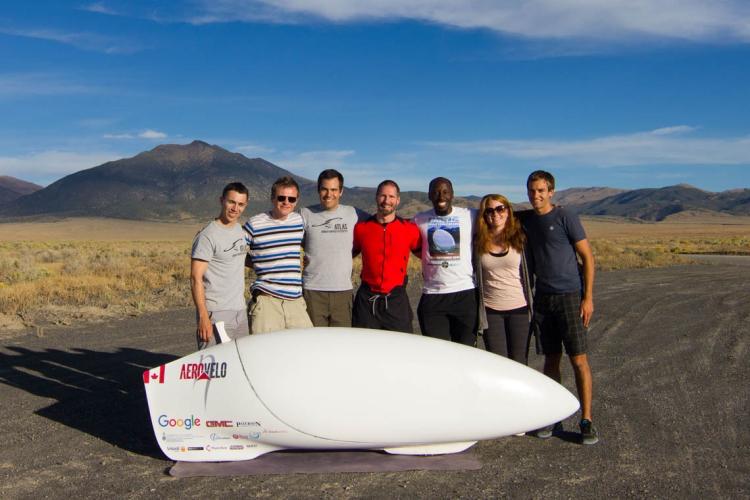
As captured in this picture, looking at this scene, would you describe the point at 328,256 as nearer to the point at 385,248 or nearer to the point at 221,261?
the point at 385,248

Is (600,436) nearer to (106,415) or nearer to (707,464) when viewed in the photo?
(707,464)

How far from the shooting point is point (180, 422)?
193 inches

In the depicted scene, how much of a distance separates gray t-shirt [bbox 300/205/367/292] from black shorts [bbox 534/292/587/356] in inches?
65.7

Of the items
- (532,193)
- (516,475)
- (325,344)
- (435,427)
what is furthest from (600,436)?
(325,344)

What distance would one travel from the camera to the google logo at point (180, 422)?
4887 mm

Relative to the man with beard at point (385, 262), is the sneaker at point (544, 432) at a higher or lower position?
lower

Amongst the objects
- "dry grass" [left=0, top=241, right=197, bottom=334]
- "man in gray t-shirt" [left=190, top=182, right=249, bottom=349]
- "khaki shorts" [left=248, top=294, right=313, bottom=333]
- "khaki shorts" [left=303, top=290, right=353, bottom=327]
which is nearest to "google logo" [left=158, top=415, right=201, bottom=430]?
"man in gray t-shirt" [left=190, top=182, right=249, bottom=349]

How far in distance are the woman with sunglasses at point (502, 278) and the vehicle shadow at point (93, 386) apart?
289cm

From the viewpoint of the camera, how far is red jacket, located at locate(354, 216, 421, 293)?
5.44 metres

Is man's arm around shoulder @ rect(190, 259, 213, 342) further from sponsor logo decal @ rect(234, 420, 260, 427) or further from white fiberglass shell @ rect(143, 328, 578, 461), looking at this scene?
sponsor logo decal @ rect(234, 420, 260, 427)

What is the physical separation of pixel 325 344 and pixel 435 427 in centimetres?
101

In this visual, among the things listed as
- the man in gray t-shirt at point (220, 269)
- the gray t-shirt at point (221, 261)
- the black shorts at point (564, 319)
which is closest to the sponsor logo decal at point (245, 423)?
the man in gray t-shirt at point (220, 269)

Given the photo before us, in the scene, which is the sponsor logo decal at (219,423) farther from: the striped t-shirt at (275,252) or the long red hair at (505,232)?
the long red hair at (505,232)

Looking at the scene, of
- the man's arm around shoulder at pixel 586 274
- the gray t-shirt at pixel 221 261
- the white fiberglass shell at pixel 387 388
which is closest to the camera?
the white fiberglass shell at pixel 387 388
